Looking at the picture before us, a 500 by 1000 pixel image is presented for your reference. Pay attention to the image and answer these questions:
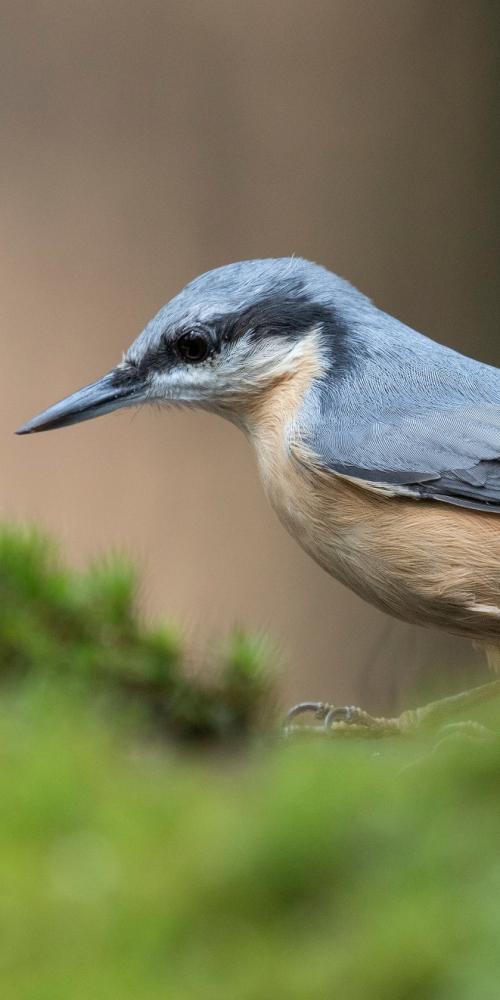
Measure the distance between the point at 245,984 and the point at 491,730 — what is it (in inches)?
8.8

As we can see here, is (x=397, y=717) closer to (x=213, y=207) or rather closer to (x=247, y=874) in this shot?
(x=247, y=874)

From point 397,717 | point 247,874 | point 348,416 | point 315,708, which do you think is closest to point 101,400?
point 348,416

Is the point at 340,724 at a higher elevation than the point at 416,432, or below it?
below

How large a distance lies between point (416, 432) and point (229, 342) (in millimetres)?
307

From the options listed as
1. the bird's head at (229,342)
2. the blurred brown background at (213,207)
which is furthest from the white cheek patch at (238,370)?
the blurred brown background at (213,207)

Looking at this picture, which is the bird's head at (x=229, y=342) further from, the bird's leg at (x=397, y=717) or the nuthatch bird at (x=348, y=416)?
the bird's leg at (x=397, y=717)

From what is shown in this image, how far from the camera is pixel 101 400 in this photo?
1694 mm

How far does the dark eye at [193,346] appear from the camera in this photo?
→ 5.32 feet

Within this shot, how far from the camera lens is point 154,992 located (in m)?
0.39

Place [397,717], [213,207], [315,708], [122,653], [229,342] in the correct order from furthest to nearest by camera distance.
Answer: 1. [213,207]
2. [229,342]
3. [315,708]
4. [397,717]
5. [122,653]

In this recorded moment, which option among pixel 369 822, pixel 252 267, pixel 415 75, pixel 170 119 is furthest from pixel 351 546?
pixel 415 75

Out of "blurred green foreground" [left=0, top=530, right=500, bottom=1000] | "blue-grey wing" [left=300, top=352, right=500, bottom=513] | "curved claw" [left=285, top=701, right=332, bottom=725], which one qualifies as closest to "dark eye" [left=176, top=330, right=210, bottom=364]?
"blue-grey wing" [left=300, top=352, right=500, bottom=513]

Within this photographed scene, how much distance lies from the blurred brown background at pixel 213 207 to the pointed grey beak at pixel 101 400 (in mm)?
1927

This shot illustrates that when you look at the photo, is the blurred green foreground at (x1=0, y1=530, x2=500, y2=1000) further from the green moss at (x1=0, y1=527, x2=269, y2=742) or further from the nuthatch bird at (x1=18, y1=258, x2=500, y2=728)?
the nuthatch bird at (x1=18, y1=258, x2=500, y2=728)
